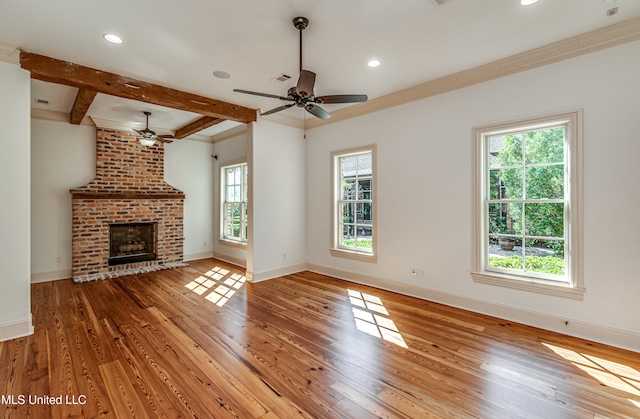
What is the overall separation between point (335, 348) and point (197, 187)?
227 inches

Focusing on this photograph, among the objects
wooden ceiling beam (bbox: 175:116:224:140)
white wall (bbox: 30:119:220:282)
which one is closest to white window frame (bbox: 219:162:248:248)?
wooden ceiling beam (bbox: 175:116:224:140)

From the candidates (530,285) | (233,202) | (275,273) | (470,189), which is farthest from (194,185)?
(530,285)

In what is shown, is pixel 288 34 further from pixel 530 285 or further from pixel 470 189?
pixel 530 285

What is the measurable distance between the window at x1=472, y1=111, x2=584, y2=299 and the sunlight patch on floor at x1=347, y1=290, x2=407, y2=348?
1297mm

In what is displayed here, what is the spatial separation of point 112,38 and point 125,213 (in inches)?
160

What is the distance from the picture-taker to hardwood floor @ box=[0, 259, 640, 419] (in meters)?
1.98

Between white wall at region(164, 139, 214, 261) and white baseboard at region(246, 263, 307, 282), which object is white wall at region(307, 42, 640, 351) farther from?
white wall at region(164, 139, 214, 261)

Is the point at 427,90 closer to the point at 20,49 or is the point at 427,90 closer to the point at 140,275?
the point at 20,49

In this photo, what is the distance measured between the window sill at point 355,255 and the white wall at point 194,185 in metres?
3.67

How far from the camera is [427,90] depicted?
404 cm

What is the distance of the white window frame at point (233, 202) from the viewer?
661cm

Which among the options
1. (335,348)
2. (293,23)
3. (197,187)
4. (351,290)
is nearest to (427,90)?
(293,23)

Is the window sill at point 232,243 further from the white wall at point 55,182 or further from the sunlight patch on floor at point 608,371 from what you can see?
the sunlight patch on floor at point 608,371

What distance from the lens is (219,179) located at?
7191 millimetres
